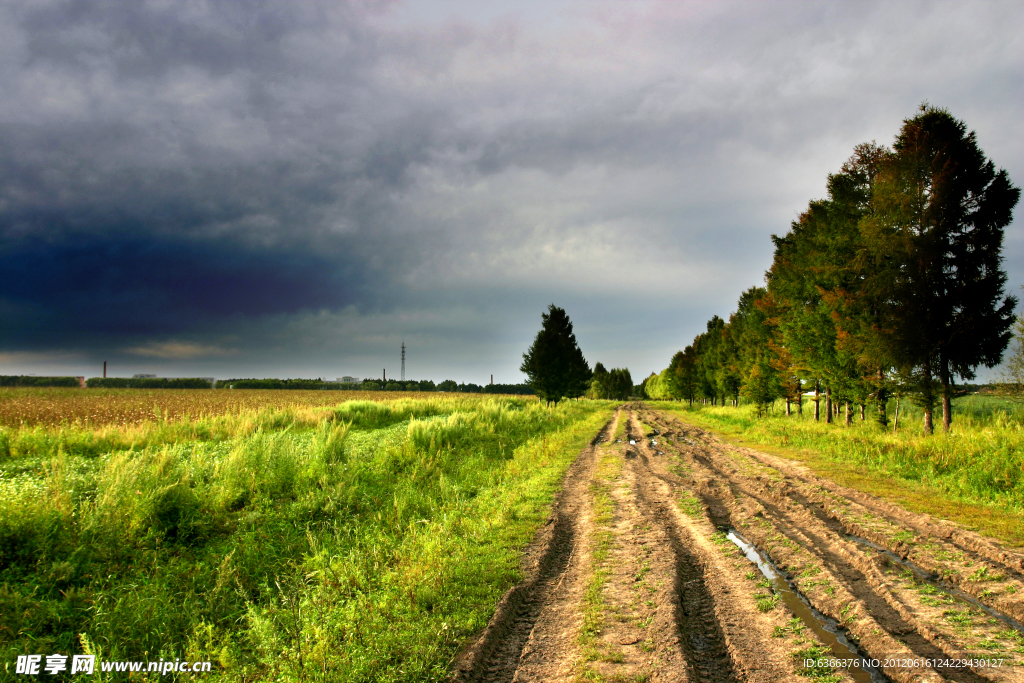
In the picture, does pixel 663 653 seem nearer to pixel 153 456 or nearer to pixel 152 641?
pixel 152 641

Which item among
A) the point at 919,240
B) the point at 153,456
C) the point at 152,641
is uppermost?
the point at 919,240

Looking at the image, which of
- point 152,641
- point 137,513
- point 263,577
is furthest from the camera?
point 137,513

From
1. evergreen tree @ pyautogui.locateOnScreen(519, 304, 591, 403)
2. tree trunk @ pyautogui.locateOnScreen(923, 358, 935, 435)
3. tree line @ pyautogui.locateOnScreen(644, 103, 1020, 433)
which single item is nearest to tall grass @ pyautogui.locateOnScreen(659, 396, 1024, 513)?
tree trunk @ pyautogui.locateOnScreen(923, 358, 935, 435)

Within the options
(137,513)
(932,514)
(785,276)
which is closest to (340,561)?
(137,513)

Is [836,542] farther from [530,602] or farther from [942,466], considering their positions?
[942,466]

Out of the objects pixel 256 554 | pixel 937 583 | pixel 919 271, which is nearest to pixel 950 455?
pixel 919 271

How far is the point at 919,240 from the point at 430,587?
18460 mm

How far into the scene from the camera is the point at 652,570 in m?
5.33

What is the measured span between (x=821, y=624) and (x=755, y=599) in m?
0.59

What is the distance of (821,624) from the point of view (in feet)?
13.3

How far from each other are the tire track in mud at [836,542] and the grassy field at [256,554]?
11.0ft

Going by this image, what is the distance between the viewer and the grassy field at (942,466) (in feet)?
25.3

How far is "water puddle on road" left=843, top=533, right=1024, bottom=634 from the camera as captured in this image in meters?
4.19

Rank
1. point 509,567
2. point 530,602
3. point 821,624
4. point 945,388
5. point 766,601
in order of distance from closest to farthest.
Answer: point 821,624 < point 766,601 < point 530,602 < point 509,567 < point 945,388
